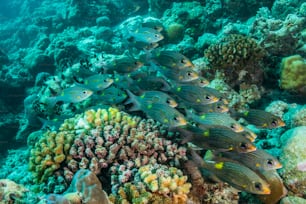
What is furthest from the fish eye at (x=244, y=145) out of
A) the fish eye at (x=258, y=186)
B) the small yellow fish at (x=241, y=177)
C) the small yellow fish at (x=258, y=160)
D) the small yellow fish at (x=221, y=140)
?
the fish eye at (x=258, y=186)

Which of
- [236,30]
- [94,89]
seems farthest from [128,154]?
[236,30]

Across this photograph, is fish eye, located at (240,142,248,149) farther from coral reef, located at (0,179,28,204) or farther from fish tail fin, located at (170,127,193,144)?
coral reef, located at (0,179,28,204)

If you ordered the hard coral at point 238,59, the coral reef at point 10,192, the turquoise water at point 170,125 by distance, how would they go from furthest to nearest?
the hard coral at point 238,59
the turquoise water at point 170,125
the coral reef at point 10,192

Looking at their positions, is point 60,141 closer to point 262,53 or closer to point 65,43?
point 262,53

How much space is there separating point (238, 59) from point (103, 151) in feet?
14.5

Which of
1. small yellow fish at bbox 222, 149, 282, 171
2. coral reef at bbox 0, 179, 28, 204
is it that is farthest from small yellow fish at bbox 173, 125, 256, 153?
coral reef at bbox 0, 179, 28, 204

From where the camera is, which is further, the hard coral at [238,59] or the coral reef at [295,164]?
the hard coral at [238,59]

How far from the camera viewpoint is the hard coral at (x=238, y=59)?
7.02 meters

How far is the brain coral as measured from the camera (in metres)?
4.04

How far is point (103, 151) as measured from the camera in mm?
4129

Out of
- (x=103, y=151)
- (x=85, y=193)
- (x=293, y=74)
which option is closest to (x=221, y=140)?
(x=103, y=151)

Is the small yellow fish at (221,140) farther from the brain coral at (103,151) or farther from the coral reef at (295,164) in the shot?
the coral reef at (295,164)

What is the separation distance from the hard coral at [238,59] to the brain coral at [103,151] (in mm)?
3264

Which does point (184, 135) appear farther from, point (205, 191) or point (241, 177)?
point (241, 177)
